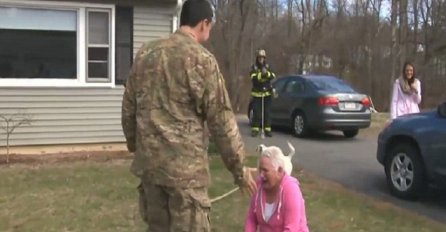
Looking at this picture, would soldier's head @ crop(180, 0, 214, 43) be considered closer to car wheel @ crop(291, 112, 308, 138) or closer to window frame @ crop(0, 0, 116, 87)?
window frame @ crop(0, 0, 116, 87)

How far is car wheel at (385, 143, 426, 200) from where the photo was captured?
25.8ft

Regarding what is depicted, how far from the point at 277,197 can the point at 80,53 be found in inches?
319

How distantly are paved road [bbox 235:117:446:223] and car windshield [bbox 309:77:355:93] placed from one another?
1.10 metres

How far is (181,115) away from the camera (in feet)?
11.7

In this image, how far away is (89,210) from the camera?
7.05 m

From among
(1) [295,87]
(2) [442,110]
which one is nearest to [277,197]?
(2) [442,110]

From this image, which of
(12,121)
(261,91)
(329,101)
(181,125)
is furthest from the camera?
(329,101)

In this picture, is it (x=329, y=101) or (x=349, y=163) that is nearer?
(x=349, y=163)

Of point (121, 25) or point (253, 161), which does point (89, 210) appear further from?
point (121, 25)

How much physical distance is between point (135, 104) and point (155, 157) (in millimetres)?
355

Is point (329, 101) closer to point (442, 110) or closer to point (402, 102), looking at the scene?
point (402, 102)

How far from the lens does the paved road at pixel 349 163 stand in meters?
8.03

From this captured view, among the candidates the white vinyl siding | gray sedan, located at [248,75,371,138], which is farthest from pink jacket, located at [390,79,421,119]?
gray sedan, located at [248,75,371,138]

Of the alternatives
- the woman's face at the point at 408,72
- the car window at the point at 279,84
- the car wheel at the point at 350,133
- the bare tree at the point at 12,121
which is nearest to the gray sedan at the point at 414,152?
the woman's face at the point at 408,72
